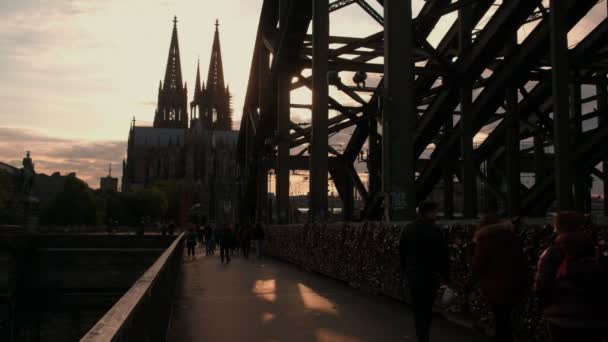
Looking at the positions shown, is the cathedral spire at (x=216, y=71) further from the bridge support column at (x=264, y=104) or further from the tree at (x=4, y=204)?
the bridge support column at (x=264, y=104)

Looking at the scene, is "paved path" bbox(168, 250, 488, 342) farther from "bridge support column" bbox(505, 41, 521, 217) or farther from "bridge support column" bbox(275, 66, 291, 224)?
"bridge support column" bbox(275, 66, 291, 224)

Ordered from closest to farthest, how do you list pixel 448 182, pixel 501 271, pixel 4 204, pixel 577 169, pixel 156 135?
pixel 501 271
pixel 577 169
pixel 448 182
pixel 4 204
pixel 156 135

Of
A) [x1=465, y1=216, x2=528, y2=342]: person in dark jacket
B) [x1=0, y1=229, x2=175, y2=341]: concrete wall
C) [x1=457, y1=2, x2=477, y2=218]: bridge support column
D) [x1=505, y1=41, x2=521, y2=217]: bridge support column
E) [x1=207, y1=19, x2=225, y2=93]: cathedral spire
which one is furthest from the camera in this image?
[x1=207, y1=19, x2=225, y2=93]: cathedral spire

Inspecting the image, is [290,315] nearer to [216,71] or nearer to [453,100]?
[453,100]

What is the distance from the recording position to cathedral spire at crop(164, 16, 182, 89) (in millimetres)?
165875

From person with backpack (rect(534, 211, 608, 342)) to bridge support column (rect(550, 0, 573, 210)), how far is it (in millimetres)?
8884

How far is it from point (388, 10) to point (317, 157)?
687 cm

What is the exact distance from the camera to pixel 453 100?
59.3 feet

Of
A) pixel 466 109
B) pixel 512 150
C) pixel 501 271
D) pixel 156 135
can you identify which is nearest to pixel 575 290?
pixel 501 271

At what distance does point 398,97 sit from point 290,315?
212 inches

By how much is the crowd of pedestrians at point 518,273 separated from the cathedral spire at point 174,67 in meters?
164

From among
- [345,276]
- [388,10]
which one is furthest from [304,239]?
[388,10]

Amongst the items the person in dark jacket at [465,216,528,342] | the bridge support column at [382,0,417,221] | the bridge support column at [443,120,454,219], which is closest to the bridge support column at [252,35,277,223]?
the bridge support column at [443,120,454,219]

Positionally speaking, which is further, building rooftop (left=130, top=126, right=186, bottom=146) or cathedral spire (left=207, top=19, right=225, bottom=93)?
cathedral spire (left=207, top=19, right=225, bottom=93)
